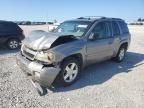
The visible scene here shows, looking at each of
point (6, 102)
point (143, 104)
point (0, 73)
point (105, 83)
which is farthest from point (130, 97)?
point (0, 73)

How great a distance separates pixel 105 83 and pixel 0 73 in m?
3.40

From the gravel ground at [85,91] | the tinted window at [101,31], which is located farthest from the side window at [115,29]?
Result: the gravel ground at [85,91]

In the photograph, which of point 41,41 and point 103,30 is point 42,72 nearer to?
point 41,41

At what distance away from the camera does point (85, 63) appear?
612 centimetres

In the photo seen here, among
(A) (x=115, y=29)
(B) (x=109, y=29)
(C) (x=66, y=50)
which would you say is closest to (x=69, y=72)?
(C) (x=66, y=50)

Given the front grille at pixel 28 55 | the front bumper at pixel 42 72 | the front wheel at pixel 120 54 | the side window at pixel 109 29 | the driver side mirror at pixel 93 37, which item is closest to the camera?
the front bumper at pixel 42 72

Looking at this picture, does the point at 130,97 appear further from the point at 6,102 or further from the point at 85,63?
the point at 6,102

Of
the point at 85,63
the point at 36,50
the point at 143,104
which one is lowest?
the point at 143,104

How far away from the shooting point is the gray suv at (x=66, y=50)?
16.4 ft

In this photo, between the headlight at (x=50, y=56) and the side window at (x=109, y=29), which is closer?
the headlight at (x=50, y=56)

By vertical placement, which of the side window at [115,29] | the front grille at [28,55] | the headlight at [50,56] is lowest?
the front grille at [28,55]

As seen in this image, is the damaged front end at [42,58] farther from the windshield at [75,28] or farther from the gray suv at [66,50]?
the windshield at [75,28]

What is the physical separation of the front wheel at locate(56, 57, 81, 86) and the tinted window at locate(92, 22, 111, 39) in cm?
136

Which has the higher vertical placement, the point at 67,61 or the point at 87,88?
the point at 67,61
